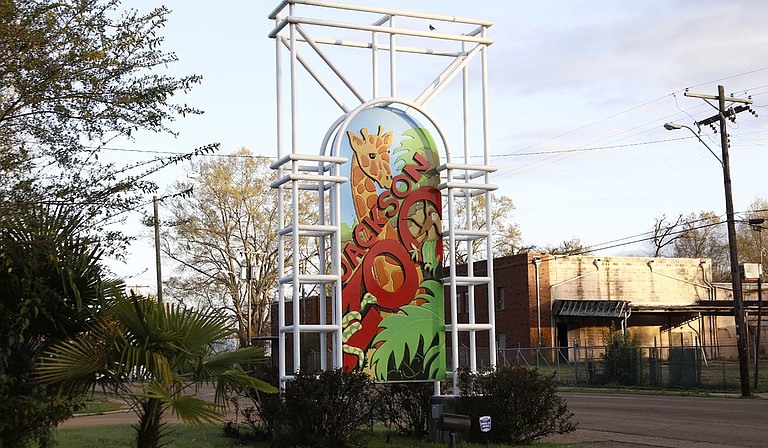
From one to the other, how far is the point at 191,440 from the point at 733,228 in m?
23.7

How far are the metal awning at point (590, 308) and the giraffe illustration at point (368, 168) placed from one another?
3931cm

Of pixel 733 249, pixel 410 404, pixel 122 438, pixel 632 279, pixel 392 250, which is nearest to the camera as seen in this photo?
pixel 392 250

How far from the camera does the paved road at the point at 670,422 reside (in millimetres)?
16703

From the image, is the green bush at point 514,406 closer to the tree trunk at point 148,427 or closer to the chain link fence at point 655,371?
the tree trunk at point 148,427

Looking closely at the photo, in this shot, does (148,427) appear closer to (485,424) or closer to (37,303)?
(37,303)

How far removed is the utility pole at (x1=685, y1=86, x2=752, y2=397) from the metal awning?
60.3ft

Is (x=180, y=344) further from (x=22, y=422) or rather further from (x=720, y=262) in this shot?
(x=720, y=262)

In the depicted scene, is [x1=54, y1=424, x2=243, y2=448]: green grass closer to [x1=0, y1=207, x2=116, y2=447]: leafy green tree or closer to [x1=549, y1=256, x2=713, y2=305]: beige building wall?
[x1=0, y1=207, x2=116, y2=447]: leafy green tree

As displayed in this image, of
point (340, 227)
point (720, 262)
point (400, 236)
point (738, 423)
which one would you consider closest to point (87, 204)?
A: point (340, 227)

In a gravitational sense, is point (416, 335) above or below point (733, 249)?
below

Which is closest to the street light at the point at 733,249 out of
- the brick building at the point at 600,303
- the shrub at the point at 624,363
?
the shrub at the point at 624,363

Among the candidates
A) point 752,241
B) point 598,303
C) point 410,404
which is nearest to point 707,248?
point 752,241

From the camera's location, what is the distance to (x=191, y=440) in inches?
623

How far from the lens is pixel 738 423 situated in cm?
2000
